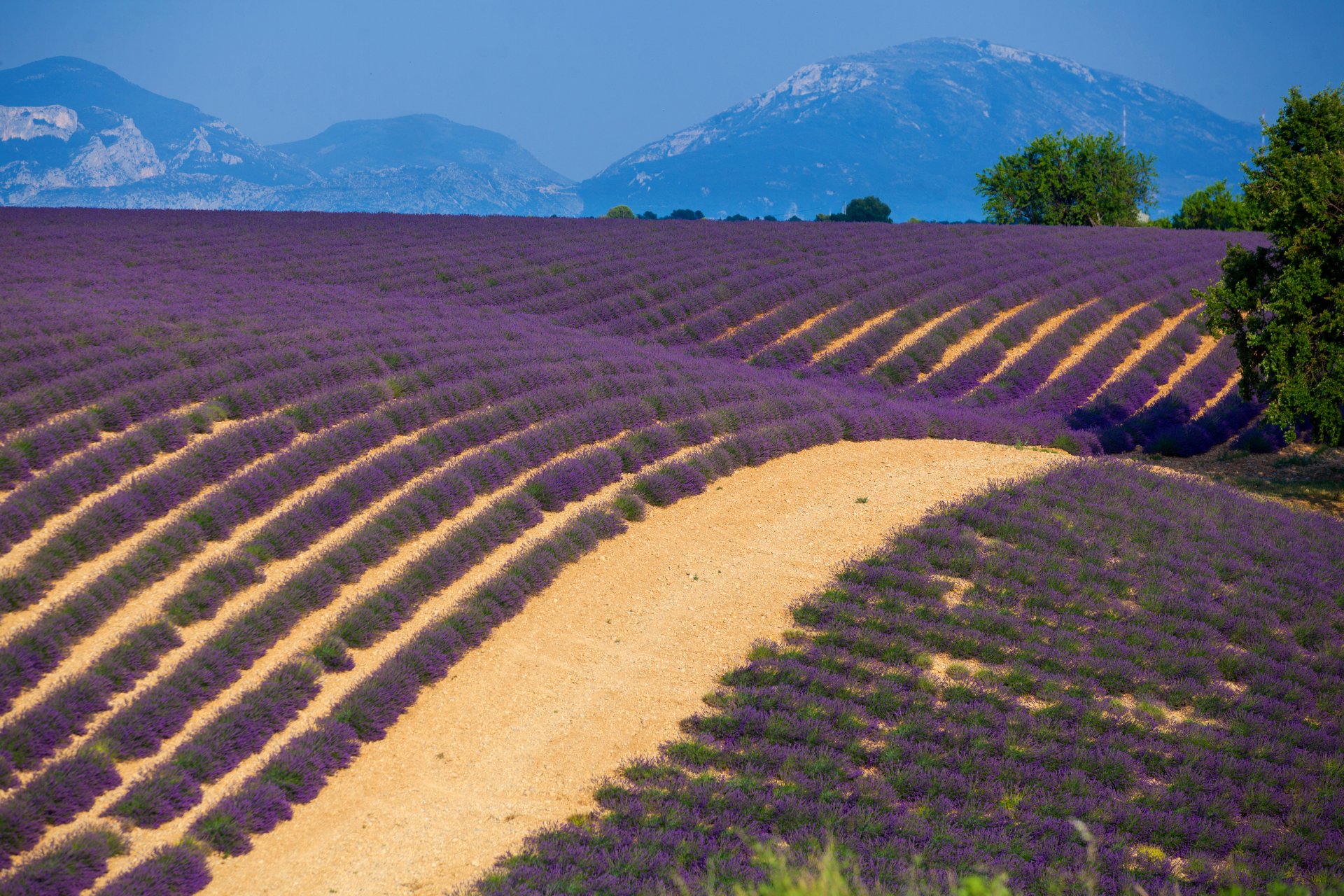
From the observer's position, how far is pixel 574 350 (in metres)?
19.7

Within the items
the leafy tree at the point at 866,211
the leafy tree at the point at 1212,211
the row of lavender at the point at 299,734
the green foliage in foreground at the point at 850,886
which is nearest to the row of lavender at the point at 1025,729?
the green foliage in foreground at the point at 850,886

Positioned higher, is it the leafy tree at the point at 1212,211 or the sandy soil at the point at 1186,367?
the leafy tree at the point at 1212,211

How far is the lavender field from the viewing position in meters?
7.79

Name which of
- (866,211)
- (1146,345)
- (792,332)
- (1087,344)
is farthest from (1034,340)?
(866,211)

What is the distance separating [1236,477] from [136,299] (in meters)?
21.4

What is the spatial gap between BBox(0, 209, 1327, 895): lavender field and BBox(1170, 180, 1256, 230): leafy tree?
39917 millimetres

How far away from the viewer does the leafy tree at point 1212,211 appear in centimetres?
5575

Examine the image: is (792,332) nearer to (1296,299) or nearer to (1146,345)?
(1146,345)

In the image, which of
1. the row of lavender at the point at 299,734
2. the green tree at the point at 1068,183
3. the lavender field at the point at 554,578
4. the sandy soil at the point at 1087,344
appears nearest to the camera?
the row of lavender at the point at 299,734

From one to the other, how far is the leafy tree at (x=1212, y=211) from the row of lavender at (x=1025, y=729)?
50051 mm

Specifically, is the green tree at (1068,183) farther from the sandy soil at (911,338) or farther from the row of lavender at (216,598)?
the row of lavender at (216,598)

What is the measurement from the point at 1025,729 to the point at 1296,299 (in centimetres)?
1157

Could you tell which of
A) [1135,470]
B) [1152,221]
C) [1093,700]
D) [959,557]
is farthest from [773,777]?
[1152,221]

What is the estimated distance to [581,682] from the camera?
33.7 ft
